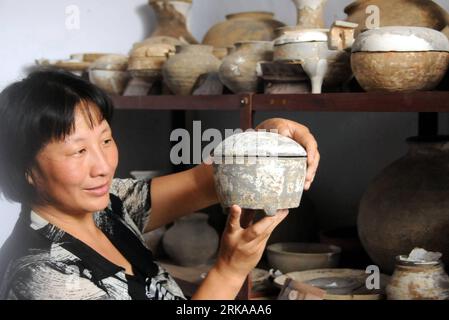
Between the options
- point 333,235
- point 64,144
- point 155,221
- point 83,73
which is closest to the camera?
point 64,144

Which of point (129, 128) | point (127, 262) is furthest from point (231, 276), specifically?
point (129, 128)

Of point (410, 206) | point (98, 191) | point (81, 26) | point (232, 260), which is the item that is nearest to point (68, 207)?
point (98, 191)

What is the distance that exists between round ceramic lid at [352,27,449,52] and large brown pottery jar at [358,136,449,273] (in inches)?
16.3

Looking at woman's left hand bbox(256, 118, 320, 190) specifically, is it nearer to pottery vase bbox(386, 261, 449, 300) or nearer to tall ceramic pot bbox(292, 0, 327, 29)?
pottery vase bbox(386, 261, 449, 300)

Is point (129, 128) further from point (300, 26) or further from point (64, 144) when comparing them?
point (64, 144)

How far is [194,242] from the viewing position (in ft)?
9.25

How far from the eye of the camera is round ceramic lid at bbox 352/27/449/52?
1818 mm

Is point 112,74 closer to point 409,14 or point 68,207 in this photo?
point 409,14

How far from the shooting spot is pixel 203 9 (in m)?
3.54

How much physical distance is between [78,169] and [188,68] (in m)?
1.16

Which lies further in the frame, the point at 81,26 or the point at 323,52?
the point at 81,26

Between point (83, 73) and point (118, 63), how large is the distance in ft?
0.92

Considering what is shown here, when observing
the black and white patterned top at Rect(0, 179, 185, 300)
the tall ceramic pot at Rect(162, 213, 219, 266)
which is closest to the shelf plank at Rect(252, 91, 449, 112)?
the black and white patterned top at Rect(0, 179, 185, 300)

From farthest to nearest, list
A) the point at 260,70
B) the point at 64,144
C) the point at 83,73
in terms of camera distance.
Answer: the point at 83,73, the point at 260,70, the point at 64,144
